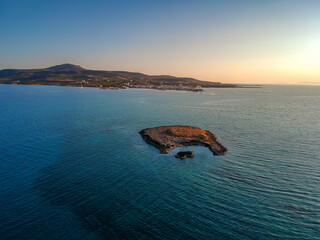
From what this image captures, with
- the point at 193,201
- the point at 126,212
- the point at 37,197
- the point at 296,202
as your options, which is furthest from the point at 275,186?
the point at 37,197

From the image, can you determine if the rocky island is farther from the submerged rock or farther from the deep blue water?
the submerged rock

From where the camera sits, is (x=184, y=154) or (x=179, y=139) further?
(x=179, y=139)

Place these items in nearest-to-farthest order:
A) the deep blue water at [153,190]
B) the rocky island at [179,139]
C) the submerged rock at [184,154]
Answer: the deep blue water at [153,190]
the submerged rock at [184,154]
the rocky island at [179,139]

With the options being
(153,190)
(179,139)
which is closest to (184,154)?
(179,139)

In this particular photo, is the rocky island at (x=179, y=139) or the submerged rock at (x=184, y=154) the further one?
the rocky island at (x=179, y=139)

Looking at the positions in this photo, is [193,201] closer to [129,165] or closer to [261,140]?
[129,165]

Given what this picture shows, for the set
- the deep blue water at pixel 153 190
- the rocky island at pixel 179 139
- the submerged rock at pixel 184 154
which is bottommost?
the deep blue water at pixel 153 190

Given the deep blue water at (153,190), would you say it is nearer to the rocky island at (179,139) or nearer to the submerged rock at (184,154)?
the submerged rock at (184,154)

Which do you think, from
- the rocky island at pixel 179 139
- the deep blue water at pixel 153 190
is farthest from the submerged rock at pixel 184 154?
the rocky island at pixel 179 139

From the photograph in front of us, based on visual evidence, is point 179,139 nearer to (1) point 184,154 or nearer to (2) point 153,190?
(1) point 184,154
